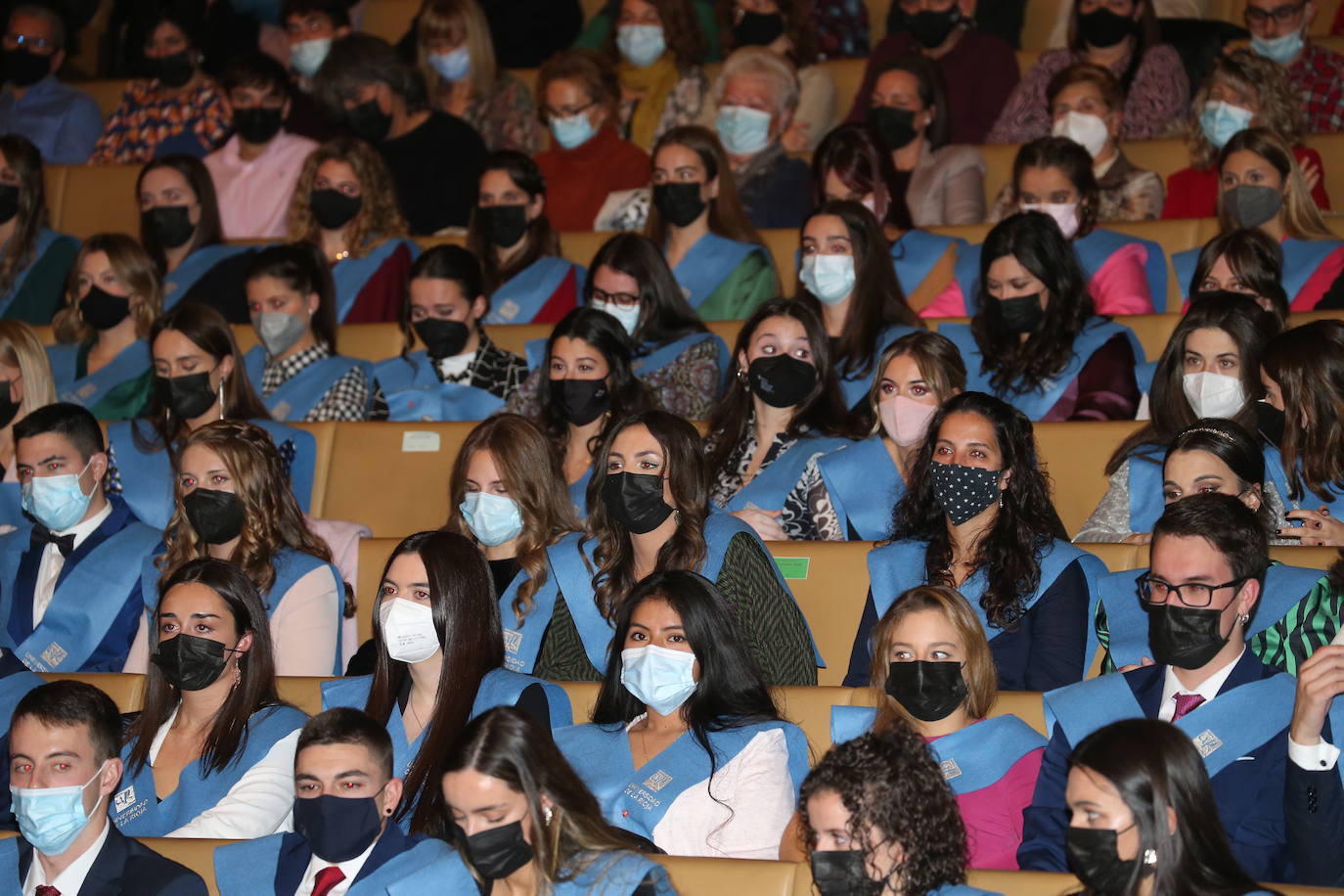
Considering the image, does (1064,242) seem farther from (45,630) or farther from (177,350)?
(45,630)

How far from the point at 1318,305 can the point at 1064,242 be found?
74 centimetres

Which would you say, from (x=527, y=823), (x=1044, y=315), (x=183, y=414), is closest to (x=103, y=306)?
(x=183, y=414)

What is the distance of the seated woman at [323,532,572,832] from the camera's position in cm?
350

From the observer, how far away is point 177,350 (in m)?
4.79

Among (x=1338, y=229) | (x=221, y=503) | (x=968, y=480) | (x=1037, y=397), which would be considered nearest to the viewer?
(x=968, y=480)

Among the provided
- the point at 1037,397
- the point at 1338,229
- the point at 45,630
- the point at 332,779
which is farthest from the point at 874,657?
the point at 1338,229

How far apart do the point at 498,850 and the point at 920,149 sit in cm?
355

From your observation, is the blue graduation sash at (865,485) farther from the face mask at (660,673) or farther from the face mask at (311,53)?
the face mask at (311,53)

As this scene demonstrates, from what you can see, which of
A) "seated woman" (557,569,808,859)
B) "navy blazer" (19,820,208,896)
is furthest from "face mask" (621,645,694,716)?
"navy blazer" (19,820,208,896)

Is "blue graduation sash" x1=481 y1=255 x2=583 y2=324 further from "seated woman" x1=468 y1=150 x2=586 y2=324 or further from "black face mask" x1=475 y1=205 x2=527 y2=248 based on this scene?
"black face mask" x1=475 y1=205 x2=527 y2=248

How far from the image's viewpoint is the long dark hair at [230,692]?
3.55 meters

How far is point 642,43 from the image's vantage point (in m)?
6.57

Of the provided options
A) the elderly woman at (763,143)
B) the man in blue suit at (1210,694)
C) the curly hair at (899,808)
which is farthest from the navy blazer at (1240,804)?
the elderly woman at (763,143)

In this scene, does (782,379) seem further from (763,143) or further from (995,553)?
(763,143)
